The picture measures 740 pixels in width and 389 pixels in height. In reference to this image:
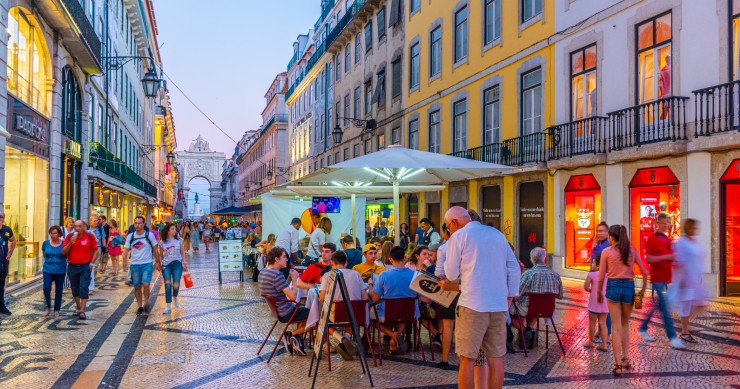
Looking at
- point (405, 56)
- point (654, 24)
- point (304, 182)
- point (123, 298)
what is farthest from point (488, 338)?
point (405, 56)

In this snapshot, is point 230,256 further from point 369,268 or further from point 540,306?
point 540,306

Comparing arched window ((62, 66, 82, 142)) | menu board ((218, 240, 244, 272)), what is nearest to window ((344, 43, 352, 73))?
arched window ((62, 66, 82, 142))

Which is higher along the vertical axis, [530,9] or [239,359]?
[530,9]

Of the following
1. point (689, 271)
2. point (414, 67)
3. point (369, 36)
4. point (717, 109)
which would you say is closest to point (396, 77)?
point (414, 67)

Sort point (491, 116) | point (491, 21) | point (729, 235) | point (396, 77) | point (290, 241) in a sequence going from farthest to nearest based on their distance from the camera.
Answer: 1. point (396, 77)
2. point (491, 116)
3. point (491, 21)
4. point (290, 241)
5. point (729, 235)

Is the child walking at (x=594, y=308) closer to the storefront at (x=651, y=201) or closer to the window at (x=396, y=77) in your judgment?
the storefront at (x=651, y=201)

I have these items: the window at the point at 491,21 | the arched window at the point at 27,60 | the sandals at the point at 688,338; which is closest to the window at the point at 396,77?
the window at the point at 491,21

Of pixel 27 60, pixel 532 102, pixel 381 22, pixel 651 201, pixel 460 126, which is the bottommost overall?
pixel 651 201

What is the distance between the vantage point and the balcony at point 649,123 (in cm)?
1312

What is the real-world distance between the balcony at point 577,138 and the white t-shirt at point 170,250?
9.82 metres

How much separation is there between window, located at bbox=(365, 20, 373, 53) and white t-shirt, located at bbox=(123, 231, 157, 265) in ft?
79.2

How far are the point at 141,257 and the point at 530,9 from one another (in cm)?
1322

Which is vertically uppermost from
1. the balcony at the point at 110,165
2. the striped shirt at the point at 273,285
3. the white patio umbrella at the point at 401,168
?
the balcony at the point at 110,165

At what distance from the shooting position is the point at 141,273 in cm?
1049
